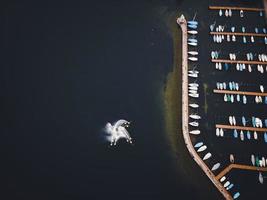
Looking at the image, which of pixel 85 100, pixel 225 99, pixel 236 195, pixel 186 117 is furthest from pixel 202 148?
pixel 85 100

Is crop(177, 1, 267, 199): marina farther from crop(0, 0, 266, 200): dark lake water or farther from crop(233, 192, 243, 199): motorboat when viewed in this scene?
crop(0, 0, 266, 200): dark lake water

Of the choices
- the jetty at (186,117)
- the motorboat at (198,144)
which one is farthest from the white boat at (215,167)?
the motorboat at (198,144)

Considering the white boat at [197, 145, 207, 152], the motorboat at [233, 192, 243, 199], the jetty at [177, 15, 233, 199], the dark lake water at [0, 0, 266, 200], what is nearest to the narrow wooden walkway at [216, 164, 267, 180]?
the jetty at [177, 15, 233, 199]

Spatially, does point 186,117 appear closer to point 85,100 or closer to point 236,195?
point 236,195

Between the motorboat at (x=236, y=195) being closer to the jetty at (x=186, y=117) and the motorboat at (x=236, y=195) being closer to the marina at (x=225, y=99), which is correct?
the marina at (x=225, y=99)

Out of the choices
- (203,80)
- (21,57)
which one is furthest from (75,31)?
(203,80)

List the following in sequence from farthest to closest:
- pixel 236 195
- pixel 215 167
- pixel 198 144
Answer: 1. pixel 198 144
2. pixel 215 167
3. pixel 236 195

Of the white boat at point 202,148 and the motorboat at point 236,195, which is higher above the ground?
the white boat at point 202,148

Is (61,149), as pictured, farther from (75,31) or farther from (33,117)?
(75,31)
